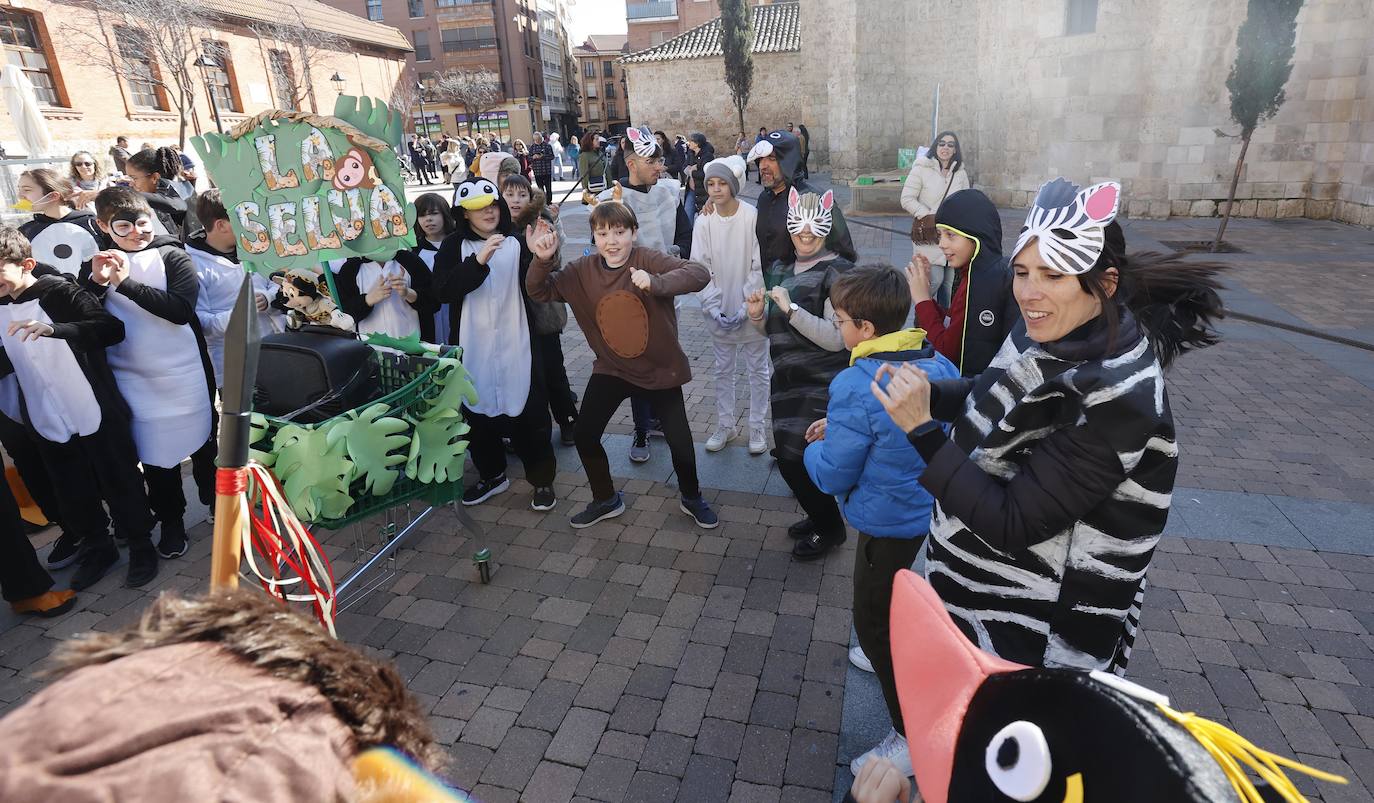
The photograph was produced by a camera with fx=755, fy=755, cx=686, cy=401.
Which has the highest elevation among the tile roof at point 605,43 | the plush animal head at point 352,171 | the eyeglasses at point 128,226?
the tile roof at point 605,43

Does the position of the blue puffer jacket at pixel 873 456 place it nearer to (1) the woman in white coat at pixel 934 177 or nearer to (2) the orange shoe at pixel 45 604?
(2) the orange shoe at pixel 45 604

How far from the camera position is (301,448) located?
109 inches

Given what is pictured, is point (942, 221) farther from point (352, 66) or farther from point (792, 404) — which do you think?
point (352, 66)

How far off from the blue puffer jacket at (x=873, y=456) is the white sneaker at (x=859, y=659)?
0.79m

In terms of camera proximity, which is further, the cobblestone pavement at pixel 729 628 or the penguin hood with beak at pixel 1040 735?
the cobblestone pavement at pixel 729 628

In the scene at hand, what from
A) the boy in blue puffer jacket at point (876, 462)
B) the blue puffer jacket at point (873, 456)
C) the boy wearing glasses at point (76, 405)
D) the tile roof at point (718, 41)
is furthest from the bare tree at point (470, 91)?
the blue puffer jacket at point (873, 456)

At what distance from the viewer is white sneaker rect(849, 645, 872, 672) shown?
3135mm

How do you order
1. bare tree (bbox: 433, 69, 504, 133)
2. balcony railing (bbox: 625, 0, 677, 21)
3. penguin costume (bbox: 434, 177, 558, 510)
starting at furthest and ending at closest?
1. balcony railing (bbox: 625, 0, 677, 21)
2. bare tree (bbox: 433, 69, 504, 133)
3. penguin costume (bbox: 434, 177, 558, 510)

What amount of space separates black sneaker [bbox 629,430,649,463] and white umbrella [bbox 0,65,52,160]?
1010cm

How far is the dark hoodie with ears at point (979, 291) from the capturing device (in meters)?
3.22

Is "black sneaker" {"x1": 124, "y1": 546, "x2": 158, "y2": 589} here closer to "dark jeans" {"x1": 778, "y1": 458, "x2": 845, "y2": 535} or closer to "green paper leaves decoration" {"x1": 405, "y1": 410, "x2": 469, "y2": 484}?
"green paper leaves decoration" {"x1": 405, "y1": 410, "x2": 469, "y2": 484}

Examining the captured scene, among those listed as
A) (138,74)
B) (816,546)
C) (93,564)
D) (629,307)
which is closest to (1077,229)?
(816,546)

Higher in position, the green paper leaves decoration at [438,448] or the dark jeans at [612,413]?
the green paper leaves decoration at [438,448]

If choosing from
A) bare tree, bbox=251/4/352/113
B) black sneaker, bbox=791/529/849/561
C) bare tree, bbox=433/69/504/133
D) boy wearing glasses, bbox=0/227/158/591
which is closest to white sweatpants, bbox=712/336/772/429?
black sneaker, bbox=791/529/849/561
